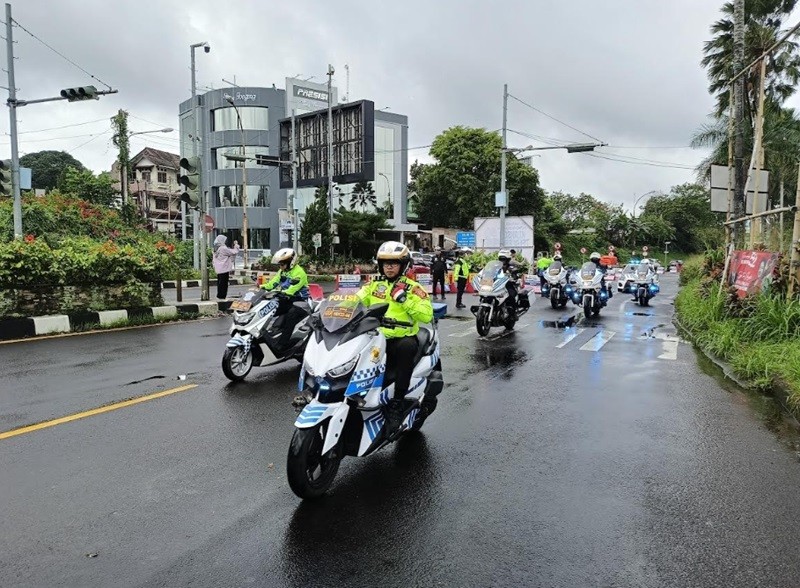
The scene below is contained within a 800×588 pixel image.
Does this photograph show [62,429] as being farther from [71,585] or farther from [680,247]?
[680,247]

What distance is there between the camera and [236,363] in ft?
23.8

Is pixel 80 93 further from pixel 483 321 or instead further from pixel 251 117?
pixel 251 117

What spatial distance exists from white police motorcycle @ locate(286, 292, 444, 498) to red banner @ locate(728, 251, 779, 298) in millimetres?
8094

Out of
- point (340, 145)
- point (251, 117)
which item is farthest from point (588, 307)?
point (251, 117)

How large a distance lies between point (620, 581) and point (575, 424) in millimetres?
2783

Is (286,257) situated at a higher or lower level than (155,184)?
lower

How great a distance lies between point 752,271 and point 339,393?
9232 mm

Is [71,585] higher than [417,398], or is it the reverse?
[417,398]

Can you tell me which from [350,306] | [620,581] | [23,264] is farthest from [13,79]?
[620,581]

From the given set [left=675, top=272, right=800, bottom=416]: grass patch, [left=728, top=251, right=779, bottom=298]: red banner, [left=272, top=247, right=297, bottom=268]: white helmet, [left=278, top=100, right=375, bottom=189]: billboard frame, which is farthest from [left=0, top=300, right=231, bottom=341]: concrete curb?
[left=278, top=100, right=375, bottom=189]: billboard frame

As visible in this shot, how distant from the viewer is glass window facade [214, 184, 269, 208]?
50156 millimetres

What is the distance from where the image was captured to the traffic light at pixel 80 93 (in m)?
16.1

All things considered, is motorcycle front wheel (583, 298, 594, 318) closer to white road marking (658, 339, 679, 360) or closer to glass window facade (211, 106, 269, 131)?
white road marking (658, 339, 679, 360)

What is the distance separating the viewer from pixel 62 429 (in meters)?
5.16
